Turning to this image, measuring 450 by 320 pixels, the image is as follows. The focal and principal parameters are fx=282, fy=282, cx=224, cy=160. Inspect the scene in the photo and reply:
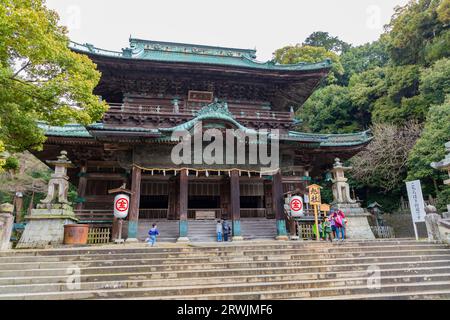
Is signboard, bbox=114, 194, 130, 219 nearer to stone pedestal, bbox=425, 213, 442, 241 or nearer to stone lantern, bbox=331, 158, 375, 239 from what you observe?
stone lantern, bbox=331, 158, 375, 239

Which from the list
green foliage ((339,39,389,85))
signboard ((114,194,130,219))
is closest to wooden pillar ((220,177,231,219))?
signboard ((114,194,130,219))

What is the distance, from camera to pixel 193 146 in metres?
14.3

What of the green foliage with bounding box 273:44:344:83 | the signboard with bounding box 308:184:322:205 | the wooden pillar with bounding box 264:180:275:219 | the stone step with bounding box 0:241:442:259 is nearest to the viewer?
the stone step with bounding box 0:241:442:259

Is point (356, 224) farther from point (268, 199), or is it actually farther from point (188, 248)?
point (188, 248)

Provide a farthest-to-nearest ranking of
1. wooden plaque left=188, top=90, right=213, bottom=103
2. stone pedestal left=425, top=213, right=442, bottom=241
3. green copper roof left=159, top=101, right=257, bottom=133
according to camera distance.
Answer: wooden plaque left=188, top=90, right=213, bottom=103
green copper roof left=159, top=101, right=257, bottom=133
stone pedestal left=425, top=213, right=442, bottom=241

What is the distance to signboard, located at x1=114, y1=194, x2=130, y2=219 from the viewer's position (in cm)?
1250

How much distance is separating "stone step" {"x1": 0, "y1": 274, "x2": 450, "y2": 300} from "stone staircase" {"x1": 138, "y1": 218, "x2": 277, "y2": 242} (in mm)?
7426

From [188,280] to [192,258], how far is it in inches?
46.2

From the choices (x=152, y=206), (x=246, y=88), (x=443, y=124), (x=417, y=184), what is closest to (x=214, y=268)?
(x=417, y=184)

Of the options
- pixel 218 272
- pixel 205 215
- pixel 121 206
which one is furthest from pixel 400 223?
pixel 121 206

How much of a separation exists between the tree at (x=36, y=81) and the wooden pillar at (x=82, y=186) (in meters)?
5.78

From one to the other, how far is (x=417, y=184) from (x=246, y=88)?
11.5m

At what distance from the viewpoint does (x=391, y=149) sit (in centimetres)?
2470
